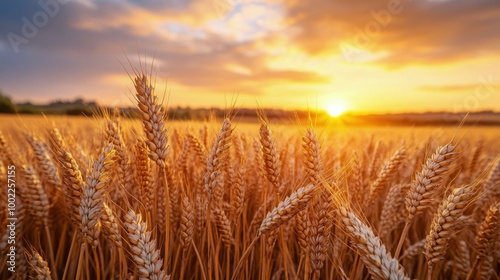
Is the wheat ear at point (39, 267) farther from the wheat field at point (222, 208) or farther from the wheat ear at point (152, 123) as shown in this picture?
the wheat ear at point (152, 123)

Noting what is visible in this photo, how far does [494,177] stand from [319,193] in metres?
1.83

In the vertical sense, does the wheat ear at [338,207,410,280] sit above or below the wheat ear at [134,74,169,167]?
below

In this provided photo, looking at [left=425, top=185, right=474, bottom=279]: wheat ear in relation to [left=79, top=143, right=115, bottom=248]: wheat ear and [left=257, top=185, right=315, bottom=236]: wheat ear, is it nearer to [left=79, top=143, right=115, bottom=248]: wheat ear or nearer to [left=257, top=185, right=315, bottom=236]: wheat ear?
[left=257, top=185, right=315, bottom=236]: wheat ear

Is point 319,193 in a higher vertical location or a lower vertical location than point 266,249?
higher

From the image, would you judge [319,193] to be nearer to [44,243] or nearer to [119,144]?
[119,144]

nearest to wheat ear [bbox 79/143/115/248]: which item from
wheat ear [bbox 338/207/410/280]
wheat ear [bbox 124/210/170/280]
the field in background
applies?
the field in background

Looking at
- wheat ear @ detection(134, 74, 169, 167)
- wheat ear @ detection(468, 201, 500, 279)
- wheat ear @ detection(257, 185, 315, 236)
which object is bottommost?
wheat ear @ detection(468, 201, 500, 279)

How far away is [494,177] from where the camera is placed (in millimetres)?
2543

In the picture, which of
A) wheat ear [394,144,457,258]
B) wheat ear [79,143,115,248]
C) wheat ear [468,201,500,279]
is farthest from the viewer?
wheat ear [468,201,500,279]

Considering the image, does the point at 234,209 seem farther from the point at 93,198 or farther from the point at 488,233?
the point at 488,233

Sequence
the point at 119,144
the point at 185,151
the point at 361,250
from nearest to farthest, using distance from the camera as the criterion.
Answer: the point at 361,250
the point at 119,144
the point at 185,151

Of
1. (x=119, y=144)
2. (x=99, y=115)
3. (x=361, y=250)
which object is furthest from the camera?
(x=99, y=115)

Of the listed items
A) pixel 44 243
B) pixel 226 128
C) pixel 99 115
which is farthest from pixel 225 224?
pixel 44 243

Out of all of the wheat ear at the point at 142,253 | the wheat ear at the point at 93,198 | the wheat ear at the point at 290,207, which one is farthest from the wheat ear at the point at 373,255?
the wheat ear at the point at 93,198
